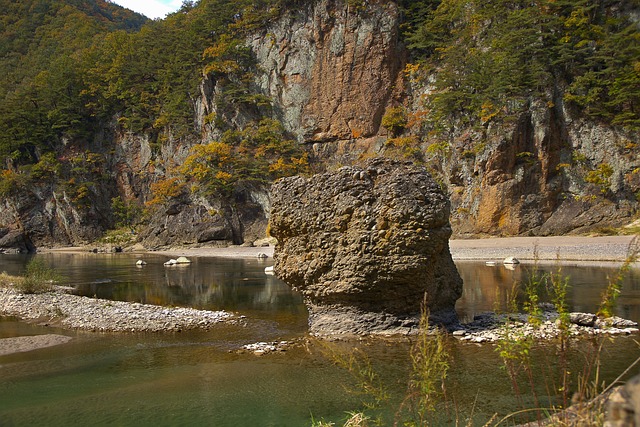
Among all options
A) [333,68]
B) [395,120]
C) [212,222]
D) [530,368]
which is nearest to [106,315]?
[530,368]

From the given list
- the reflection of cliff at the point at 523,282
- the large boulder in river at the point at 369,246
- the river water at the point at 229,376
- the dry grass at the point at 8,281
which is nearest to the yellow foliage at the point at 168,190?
the dry grass at the point at 8,281

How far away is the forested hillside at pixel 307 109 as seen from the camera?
154 feet

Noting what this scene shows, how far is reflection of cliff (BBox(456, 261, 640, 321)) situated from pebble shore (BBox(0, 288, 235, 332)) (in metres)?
9.78

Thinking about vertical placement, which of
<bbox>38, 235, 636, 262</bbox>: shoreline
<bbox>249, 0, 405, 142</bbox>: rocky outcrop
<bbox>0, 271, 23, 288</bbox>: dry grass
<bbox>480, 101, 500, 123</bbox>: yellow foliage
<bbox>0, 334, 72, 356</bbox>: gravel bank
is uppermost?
<bbox>249, 0, 405, 142</bbox>: rocky outcrop

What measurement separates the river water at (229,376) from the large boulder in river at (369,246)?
144cm

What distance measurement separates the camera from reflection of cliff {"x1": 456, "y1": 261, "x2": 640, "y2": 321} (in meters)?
17.6

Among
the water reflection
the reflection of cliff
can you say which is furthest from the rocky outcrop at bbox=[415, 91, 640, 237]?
the reflection of cliff

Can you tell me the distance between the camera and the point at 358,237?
15250 mm

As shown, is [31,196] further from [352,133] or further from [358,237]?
[358,237]

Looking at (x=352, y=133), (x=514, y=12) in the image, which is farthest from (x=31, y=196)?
(x=514, y=12)

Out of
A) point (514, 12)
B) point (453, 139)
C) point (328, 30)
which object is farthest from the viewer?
point (328, 30)

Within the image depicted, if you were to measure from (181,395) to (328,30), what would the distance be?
70520 millimetres

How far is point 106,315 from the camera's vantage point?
18.8m

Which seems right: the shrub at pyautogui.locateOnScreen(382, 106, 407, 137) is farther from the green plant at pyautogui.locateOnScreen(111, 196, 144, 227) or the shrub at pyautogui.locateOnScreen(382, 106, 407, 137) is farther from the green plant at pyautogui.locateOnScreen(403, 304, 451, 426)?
the green plant at pyautogui.locateOnScreen(403, 304, 451, 426)
